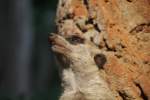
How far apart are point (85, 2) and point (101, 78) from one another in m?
0.22

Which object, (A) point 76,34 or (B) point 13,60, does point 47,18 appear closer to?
(B) point 13,60

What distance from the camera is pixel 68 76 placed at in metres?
1.61

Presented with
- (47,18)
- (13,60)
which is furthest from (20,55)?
(47,18)

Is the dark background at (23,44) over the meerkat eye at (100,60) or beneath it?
beneath

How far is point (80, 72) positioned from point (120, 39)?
134mm

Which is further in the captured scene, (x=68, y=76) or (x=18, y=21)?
(x=18, y=21)

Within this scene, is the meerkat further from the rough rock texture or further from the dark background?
the dark background

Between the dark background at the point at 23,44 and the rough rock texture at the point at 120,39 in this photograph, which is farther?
the dark background at the point at 23,44

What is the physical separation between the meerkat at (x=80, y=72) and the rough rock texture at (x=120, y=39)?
12 mm

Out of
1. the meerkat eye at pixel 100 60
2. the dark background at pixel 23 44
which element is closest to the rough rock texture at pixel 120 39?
the meerkat eye at pixel 100 60

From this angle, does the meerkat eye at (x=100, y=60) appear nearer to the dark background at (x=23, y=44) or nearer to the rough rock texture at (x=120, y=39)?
the rough rock texture at (x=120, y=39)

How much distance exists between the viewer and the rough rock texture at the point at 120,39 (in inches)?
59.7

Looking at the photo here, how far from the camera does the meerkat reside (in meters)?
1.54

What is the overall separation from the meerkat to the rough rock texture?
1 cm
